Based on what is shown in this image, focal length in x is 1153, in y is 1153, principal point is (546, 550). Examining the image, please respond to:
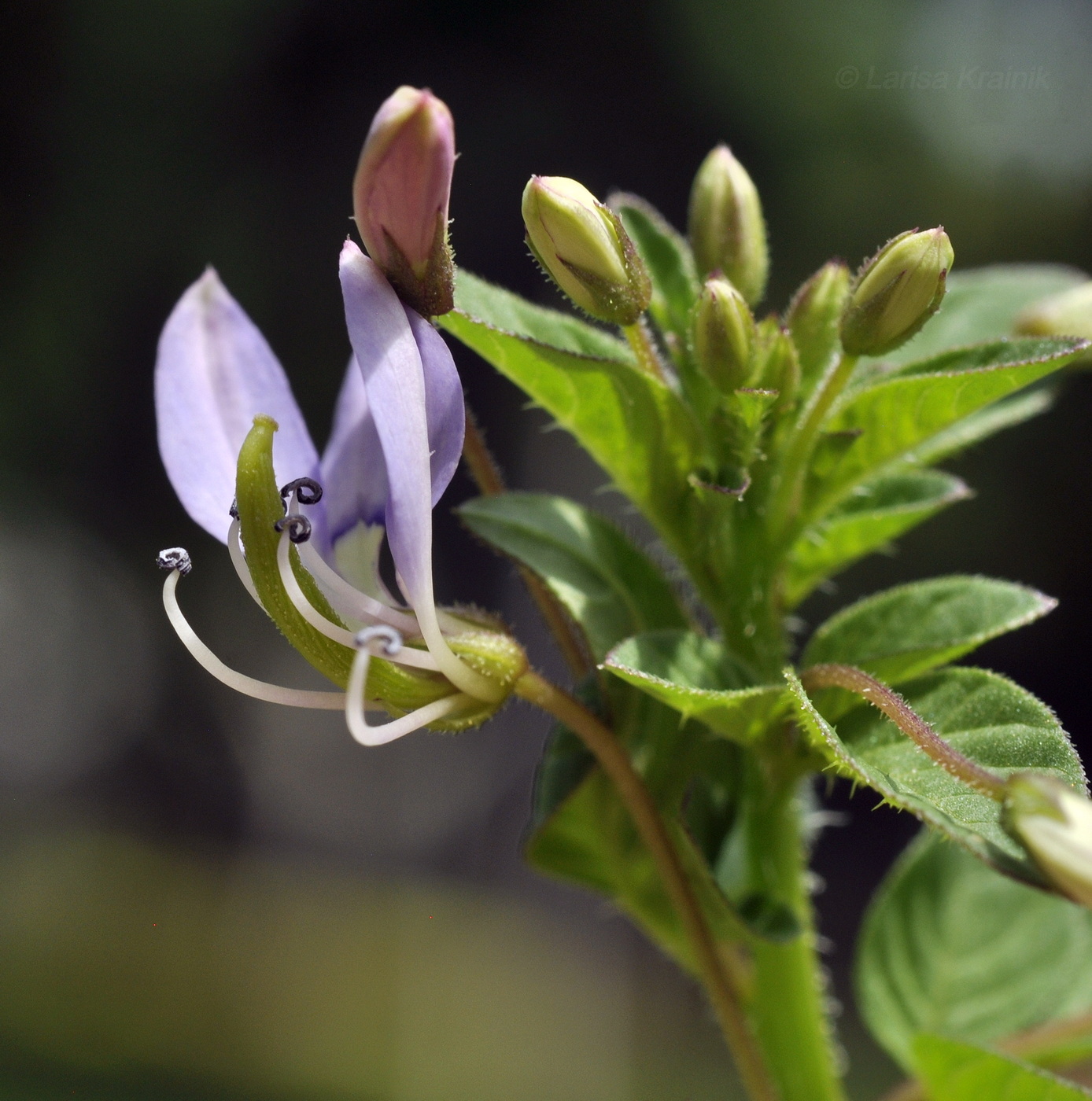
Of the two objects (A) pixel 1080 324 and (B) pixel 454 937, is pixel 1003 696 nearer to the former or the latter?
(A) pixel 1080 324

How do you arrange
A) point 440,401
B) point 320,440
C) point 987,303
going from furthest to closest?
point 320,440, point 987,303, point 440,401

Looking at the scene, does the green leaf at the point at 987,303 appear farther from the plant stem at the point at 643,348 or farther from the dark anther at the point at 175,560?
the dark anther at the point at 175,560

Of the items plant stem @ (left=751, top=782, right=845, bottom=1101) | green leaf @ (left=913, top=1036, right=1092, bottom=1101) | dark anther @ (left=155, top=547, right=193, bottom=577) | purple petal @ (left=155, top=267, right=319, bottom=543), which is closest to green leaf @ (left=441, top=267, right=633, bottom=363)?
purple petal @ (left=155, top=267, right=319, bottom=543)

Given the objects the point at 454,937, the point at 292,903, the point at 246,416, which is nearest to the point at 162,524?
the point at 292,903

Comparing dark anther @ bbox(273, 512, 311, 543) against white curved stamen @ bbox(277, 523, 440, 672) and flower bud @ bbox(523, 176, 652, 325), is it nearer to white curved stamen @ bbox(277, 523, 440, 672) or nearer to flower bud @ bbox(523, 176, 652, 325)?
white curved stamen @ bbox(277, 523, 440, 672)

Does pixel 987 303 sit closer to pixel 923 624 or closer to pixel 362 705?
pixel 923 624

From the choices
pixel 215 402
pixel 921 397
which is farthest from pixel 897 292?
pixel 215 402
